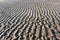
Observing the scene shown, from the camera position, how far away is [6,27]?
3.70 metres

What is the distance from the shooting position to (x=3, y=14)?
4.67m

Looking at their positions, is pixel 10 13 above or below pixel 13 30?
above

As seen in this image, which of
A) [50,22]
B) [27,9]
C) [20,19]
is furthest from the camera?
[27,9]

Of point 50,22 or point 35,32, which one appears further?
point 50,22

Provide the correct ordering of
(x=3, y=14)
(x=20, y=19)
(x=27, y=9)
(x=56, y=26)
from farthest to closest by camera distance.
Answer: (x=27, y=9)
(x=3, y=14)
(x=20, y=19)
(x=56, y=26)

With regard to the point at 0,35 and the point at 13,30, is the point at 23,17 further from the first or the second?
the point at 0,35

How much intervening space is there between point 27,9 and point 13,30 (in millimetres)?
1728

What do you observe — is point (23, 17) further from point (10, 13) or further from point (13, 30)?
point (13, 30)

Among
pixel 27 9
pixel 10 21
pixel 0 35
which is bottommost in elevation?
pixel 0 35

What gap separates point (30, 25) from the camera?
Result: 3.73 m

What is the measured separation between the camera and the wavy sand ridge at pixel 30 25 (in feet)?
10.4

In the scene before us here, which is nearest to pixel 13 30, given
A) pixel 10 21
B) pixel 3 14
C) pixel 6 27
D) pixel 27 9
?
pixel 6 27

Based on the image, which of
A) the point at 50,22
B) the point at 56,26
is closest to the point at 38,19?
the point at 50,22

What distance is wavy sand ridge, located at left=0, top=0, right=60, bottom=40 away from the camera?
3.18 meters
